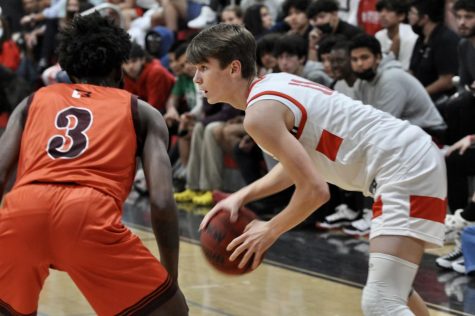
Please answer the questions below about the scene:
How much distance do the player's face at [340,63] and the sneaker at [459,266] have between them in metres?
2.33

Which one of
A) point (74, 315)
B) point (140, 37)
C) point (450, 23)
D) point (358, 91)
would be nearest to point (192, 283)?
point (74, 315)

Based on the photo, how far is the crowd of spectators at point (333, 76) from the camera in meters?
7.89

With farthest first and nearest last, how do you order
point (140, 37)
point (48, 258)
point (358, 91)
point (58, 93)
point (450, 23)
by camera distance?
point (140, 37) → point (450, 23) → point (358, 91) → point (58, 93) → point (48, 258)

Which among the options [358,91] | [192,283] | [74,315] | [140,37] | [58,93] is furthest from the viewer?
[140,37]

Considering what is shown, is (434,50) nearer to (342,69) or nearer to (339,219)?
(342,69)

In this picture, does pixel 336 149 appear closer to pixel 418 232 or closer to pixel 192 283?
pixel 418 232

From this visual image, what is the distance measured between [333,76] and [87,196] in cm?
567

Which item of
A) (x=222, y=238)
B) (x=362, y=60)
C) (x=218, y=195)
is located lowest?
(x=218, y=195)

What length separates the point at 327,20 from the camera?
9.80 m

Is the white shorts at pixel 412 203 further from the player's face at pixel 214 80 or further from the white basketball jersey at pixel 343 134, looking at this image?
the player's face at pixel 214 80

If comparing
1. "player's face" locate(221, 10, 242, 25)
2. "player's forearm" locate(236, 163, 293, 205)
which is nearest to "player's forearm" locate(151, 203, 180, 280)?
"player's forearm" locate(236, 163, 293, 205)

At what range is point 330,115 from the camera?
372 cm

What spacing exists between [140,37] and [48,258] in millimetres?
9584

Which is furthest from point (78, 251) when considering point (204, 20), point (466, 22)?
point (204, 20)
